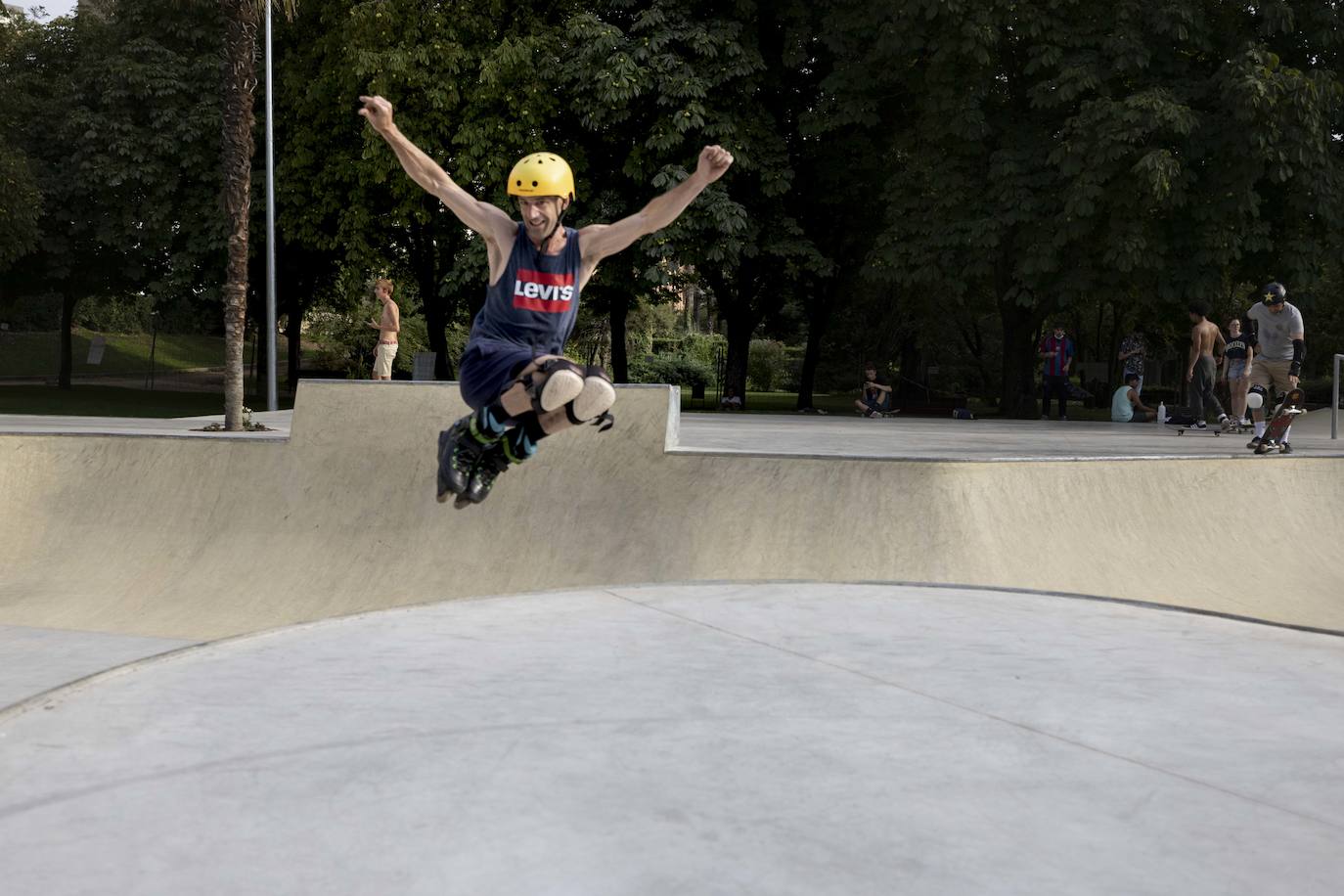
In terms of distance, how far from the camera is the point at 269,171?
72.4 feet

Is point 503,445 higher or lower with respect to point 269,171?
lower

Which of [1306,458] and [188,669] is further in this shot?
[1306,458]

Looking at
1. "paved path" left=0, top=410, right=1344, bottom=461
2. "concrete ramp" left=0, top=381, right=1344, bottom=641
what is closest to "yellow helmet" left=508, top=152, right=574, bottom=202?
"concrete ramp" left=0, top=381, right=1344, bottom=641

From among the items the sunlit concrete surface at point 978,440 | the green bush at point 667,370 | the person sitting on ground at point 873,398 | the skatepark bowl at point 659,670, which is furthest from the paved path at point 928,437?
the green bush at point 667,370

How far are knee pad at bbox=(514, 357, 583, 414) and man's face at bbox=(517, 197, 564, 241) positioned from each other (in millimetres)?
728

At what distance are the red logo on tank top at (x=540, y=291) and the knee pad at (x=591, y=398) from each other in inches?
16.7

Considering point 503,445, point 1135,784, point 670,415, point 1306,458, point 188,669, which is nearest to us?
point 1135,784

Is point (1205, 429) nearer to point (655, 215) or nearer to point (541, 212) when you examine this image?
point (655, 215)

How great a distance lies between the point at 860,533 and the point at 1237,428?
10.6m

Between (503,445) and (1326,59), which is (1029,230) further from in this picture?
(503,445)

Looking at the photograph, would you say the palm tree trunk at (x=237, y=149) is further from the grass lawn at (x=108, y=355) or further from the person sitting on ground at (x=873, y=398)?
the grass lawn at (x=108, y=355)

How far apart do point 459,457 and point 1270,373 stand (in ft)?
39.8

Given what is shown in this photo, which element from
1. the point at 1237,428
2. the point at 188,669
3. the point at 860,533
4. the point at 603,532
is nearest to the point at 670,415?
the point at 603,532

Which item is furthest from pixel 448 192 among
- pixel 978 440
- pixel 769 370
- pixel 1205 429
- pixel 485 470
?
pixel 769 370
